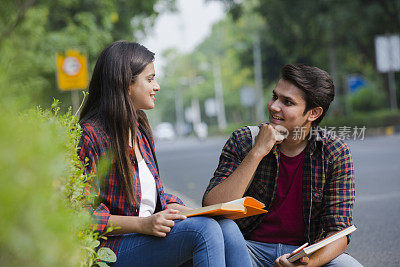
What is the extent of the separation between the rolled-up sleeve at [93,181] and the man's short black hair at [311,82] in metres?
1.14

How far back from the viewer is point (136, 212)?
2434 mm

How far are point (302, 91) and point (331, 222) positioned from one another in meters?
0.71

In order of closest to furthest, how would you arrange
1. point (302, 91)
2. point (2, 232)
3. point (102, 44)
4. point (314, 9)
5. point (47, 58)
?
point (2, 232)
point (302, 91)
point (47, 58)
point (102, 44)
point (314, 9)

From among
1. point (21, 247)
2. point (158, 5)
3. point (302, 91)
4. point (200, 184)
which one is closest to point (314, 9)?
point (158, 5)

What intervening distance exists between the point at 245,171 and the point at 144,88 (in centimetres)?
67

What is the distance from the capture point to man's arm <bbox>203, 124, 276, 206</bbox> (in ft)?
8.76

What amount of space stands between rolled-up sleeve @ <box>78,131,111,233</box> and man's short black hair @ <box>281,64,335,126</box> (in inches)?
44.8

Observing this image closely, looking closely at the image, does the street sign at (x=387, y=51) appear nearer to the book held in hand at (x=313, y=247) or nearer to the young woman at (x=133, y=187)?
the book held in hand at (x=313, y=247)

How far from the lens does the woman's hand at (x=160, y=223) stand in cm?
224

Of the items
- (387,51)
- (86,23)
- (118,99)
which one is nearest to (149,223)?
(118,99)

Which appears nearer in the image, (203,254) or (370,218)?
(203,254)

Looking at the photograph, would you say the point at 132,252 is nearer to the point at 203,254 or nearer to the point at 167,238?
the point at 167,238

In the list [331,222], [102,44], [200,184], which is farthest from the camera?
[102,44]

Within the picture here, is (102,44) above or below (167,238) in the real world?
above
